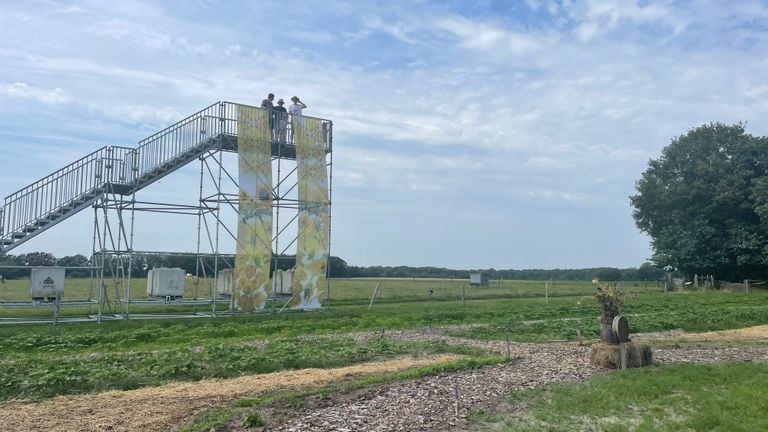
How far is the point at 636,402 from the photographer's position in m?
9.89

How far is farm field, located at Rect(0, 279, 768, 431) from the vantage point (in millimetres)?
11406

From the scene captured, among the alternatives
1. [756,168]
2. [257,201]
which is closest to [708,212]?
[756,168]

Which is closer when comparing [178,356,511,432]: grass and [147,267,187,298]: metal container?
[178,356,511,432]: grass

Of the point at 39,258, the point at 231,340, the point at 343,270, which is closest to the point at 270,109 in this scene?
the point at 231,340

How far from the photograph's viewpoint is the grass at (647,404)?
8.59 metres

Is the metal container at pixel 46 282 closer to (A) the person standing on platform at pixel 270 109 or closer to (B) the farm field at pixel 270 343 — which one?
(B) the farm field at pixel 270 343

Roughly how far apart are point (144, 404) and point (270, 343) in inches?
279

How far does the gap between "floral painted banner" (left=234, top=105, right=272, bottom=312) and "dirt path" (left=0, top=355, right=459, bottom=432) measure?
15.8m

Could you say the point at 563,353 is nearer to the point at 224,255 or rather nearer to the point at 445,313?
the point at 445,313

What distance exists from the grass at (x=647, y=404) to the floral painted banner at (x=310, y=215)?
19678mm

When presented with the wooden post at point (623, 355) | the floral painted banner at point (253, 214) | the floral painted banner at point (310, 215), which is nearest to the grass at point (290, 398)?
the wooden post at point (623, 355)

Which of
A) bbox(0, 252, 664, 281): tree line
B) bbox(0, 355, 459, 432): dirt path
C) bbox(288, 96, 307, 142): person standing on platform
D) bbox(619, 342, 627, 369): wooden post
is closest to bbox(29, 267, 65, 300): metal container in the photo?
bbox(0, 252, 664, 281): tree line

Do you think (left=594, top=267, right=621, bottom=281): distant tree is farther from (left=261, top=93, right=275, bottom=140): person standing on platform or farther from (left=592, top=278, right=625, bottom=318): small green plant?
(left=592, top=278, right=625, bottom=318): small green plant

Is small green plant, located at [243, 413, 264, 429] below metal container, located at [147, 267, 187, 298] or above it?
below
